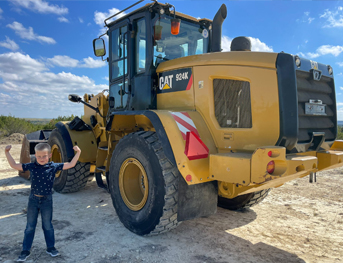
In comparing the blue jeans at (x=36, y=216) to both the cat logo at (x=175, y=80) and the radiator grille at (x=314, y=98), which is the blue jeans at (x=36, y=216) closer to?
the cat logo at (x=175, y=80)

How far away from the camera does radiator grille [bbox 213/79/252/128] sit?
334 cm

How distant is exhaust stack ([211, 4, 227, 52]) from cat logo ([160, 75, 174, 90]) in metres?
0.99

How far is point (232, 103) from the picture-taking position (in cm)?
348

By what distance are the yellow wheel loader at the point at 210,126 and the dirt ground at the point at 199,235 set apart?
31 cm

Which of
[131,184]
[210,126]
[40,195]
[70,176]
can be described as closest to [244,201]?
[210,126]

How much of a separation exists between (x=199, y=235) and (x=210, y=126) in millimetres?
1465

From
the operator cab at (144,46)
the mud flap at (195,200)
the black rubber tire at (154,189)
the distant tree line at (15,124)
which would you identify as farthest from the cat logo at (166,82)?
the distant tree line at (15,124)

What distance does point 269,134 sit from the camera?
3.17 metres

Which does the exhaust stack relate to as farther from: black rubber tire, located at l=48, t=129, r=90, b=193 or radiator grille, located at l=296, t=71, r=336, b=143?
black rubber tire, located at l=48, t=129, r=90, b=193

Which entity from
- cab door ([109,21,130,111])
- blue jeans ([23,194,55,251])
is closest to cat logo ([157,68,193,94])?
Result: cab door ([109,21,130,111])

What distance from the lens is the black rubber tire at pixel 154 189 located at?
3.25 meters

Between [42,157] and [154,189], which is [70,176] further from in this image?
[154,189]

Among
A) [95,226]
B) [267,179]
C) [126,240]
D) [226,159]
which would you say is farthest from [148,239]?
[267,179]

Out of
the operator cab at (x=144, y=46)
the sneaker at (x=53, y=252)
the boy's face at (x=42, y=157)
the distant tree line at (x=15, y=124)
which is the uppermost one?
the operator cab at (x=144, y=46)
